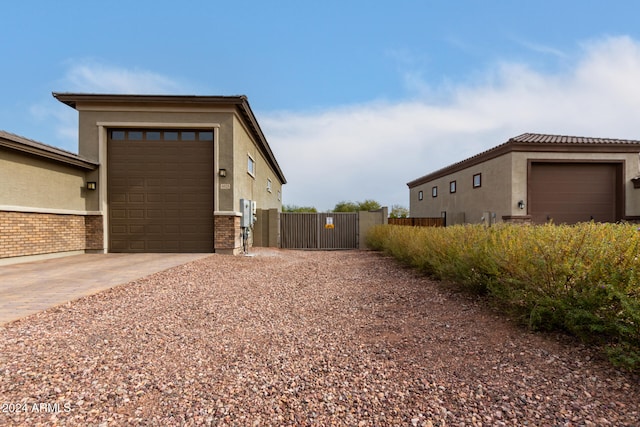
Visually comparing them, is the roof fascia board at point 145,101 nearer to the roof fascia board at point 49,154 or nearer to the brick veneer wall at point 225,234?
the roof fascia board at point 49,154

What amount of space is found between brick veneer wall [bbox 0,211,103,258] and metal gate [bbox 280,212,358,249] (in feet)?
23.4

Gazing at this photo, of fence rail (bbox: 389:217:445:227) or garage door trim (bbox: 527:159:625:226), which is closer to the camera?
garage door trim (bbox: 527:159:625:226)

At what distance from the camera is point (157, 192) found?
416 inches

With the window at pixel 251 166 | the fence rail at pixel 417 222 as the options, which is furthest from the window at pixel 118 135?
the fence rail at pixel 417 222

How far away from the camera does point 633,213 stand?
13961 mm

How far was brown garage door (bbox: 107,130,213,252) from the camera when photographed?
10.6 metres

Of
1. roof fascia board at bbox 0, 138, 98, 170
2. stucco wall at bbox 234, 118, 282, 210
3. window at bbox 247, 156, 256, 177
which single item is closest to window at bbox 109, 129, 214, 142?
stucco wall at bbox 234, 118, 282, 210

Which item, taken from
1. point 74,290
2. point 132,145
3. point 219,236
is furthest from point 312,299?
point 132,145

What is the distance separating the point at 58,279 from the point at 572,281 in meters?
8.29

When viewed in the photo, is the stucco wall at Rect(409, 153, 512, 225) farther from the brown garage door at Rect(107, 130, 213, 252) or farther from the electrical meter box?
the brown garage door at Rect(107, 130, 213, 252)

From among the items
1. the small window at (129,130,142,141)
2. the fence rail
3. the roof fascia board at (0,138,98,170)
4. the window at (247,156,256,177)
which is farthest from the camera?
the fence rail

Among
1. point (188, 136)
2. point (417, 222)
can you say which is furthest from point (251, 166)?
point (417, 222)

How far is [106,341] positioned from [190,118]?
895 centimetres

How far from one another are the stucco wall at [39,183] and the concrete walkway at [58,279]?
68.1 inches
